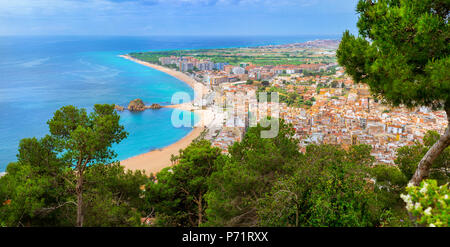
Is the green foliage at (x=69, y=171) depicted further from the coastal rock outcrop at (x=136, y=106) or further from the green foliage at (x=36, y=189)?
the coastal rock outcrop at (x=136, y=106)

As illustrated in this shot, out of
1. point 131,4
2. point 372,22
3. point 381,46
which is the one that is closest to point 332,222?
point 381,46

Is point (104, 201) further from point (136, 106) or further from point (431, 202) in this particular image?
point (136, 106)

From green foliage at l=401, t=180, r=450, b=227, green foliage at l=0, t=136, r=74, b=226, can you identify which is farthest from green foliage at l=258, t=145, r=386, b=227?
green foliage at l=0, t=136, r=74, b=226

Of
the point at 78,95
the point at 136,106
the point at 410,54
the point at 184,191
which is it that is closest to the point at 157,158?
the point at 184,191

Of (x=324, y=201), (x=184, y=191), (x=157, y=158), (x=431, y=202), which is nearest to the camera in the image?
(x=431, y=202)

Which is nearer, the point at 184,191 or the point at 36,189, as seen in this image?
the point at 36,189
